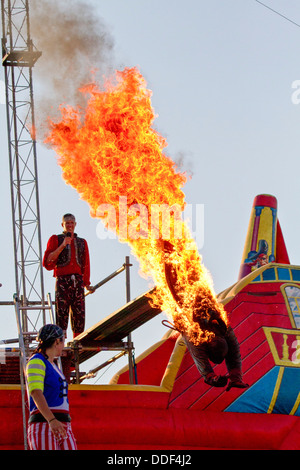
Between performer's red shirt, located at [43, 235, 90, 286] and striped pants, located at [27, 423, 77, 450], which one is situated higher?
performer's red shirt, located at [43, 235, 90, 286]

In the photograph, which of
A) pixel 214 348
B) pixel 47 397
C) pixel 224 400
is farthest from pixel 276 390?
pixel 47 397

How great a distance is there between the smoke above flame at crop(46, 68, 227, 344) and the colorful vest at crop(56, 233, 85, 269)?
0.48 m

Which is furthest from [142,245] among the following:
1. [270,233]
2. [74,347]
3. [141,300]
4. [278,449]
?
[270,233]

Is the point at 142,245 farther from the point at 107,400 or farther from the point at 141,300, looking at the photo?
the point at 107,400

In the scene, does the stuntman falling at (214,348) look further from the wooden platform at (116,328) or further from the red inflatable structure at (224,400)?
the wooden platform at (116,328)

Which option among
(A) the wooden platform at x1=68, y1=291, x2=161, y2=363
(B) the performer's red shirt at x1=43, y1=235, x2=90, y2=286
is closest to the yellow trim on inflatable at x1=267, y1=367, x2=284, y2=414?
(A) the wooden platform at x1=68, y1=291, x2=161, y2=363

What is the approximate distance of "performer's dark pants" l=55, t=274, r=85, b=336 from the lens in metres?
12.3

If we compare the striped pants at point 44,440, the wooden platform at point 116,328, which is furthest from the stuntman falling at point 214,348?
the striped pants at point 44,440

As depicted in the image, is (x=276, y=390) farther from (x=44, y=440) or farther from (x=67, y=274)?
(x=44, y=440)

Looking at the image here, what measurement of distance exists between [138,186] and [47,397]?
560 cm

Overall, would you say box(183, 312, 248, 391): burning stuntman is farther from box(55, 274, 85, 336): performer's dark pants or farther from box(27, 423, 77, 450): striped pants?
box(27, 423, 77, 450): striped pants

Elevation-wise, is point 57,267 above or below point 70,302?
above

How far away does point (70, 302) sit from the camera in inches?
484

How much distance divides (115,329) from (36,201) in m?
4.07
